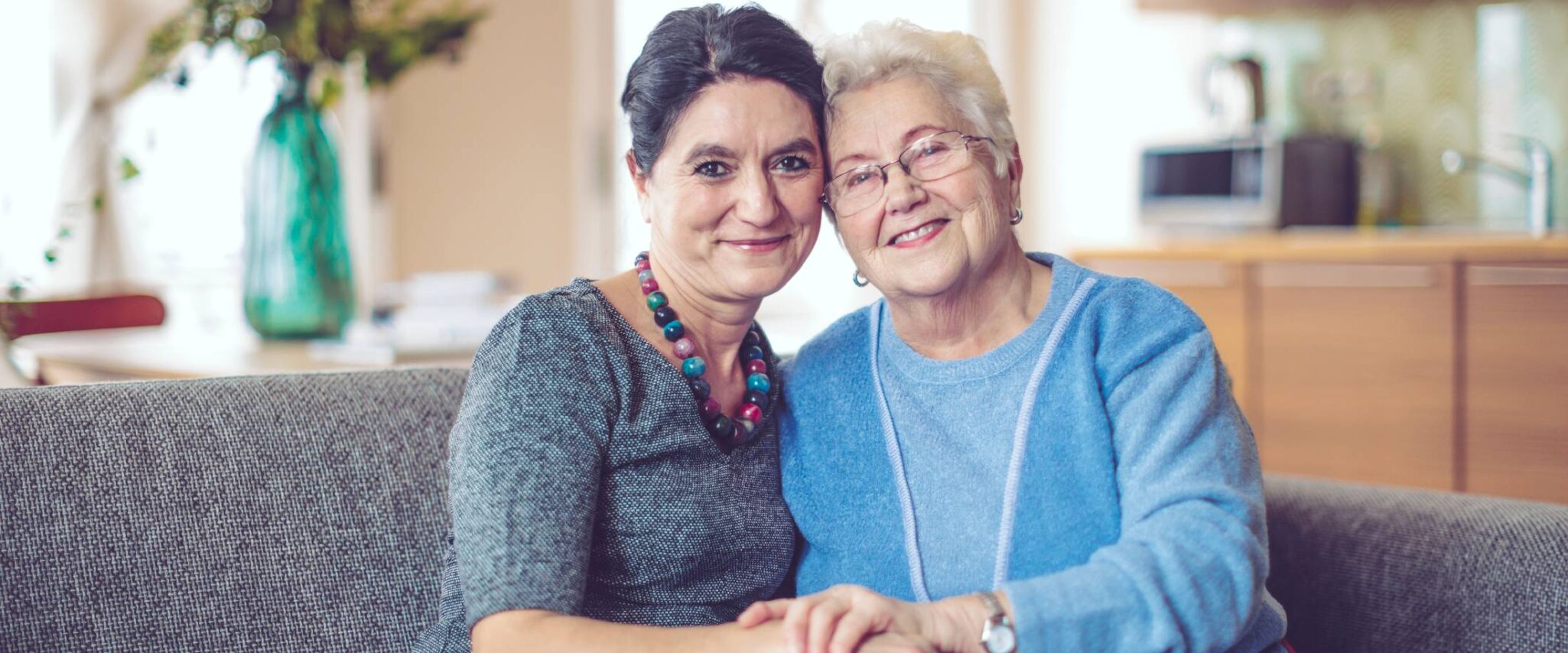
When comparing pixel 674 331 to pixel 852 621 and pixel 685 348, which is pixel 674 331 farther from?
pixel 852 621

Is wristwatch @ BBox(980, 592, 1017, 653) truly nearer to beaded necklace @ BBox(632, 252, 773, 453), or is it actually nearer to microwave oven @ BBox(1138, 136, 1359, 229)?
beaded necklace @ BBox(632, 252, 773, 453)

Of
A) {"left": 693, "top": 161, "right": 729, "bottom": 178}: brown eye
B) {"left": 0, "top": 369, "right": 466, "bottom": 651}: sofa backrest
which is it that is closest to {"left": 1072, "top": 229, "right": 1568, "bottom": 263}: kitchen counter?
{"left": 693, "top": 161, "right": 729, "bottom": 178}: brown eye

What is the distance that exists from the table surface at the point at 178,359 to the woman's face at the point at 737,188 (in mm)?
683

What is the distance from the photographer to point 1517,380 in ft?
10.8

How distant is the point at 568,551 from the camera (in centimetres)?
118

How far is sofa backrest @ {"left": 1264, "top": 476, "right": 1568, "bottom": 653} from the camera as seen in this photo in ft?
4.62

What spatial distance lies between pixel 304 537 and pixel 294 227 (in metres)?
1.09

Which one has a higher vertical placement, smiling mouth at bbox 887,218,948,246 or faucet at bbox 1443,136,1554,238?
faucet at bbox 1443,136,1554,238

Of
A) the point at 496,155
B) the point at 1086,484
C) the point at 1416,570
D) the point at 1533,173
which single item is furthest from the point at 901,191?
the point at 1533,173

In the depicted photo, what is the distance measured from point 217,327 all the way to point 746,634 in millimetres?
2836

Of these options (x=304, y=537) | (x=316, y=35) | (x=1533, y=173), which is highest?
(x=316, y=35)

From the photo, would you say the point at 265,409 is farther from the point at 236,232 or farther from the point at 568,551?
the point at 236,232

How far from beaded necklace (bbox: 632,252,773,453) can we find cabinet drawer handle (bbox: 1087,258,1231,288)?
2538 mm

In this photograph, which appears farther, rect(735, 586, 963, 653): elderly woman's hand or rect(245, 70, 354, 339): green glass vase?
rect(245, 70, 354, 339): green glass vase
